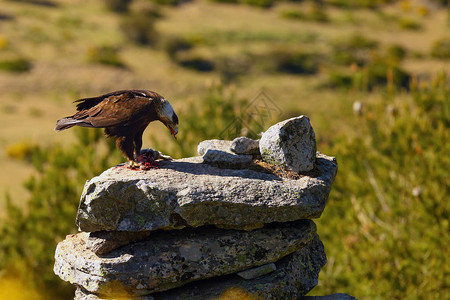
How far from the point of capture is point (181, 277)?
531cm

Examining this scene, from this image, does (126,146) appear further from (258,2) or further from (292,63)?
(258,2)

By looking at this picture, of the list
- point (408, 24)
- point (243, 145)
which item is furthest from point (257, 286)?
point (408, 24)

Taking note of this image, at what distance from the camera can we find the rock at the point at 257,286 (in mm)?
5527

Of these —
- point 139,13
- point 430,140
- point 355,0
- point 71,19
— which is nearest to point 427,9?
point 355,0

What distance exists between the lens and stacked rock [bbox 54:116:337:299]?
5141mm

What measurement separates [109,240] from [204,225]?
107cm

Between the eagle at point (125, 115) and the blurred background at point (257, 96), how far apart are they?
8.03 ft

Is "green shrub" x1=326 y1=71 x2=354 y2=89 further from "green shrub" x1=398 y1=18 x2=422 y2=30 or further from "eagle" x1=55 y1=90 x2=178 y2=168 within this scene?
"eagle" x1=55 y1=90 x2=178 y2=168

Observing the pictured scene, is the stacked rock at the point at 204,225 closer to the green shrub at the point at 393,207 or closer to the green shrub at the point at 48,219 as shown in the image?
the green shrub at the point at 393,207

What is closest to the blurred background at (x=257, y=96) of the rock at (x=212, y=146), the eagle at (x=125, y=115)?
the rock at (x=212, y=146)

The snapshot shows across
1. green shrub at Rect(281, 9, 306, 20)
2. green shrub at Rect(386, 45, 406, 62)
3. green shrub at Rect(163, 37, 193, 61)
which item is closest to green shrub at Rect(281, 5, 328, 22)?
green shrub at Rect(281, 9, 306, 20)

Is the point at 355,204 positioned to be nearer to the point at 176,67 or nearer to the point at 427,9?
the point at 176,67

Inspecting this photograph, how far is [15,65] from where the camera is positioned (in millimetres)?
36094

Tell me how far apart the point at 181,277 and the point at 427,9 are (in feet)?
212
